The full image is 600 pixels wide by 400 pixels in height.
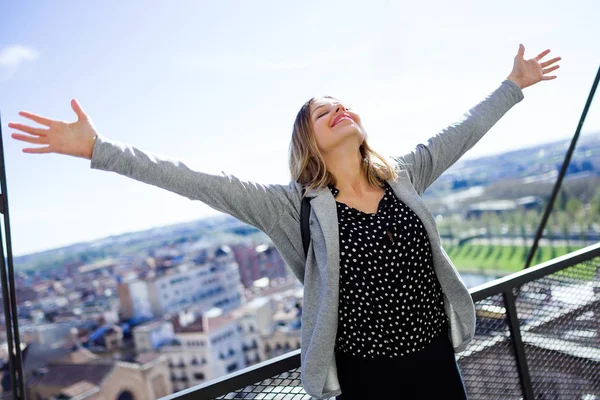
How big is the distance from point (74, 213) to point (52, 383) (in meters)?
17.0

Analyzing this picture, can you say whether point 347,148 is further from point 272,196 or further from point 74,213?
point 74,213

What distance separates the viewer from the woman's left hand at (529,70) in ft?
4.39

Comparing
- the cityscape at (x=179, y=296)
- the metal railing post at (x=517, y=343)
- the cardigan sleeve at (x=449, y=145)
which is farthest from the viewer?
the cityscape at (x=179, y=296)

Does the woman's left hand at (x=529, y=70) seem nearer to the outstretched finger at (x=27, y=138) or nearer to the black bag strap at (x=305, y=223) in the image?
the black bag strap at (x=305, y=223)

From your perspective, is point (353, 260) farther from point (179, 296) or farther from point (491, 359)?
point (179, 296)

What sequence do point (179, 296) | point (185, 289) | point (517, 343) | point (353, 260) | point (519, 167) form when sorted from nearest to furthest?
point (353, 260), point (517, 343), point (519, 167), point (179, 296), point (185, 289)

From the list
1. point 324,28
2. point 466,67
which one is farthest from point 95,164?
point 466,67

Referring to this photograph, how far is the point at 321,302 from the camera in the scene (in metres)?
0.98

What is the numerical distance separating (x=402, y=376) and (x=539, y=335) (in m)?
0.76

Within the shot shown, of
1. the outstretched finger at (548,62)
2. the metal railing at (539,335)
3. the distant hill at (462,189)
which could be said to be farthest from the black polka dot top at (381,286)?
the distant hill at (462,189)

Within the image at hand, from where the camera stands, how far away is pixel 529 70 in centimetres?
135

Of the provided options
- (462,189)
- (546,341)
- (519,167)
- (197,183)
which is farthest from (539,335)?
(462,189)

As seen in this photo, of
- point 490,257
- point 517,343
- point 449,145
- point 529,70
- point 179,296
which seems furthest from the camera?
point 179,296

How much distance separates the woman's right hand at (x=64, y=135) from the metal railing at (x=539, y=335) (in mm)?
1049
